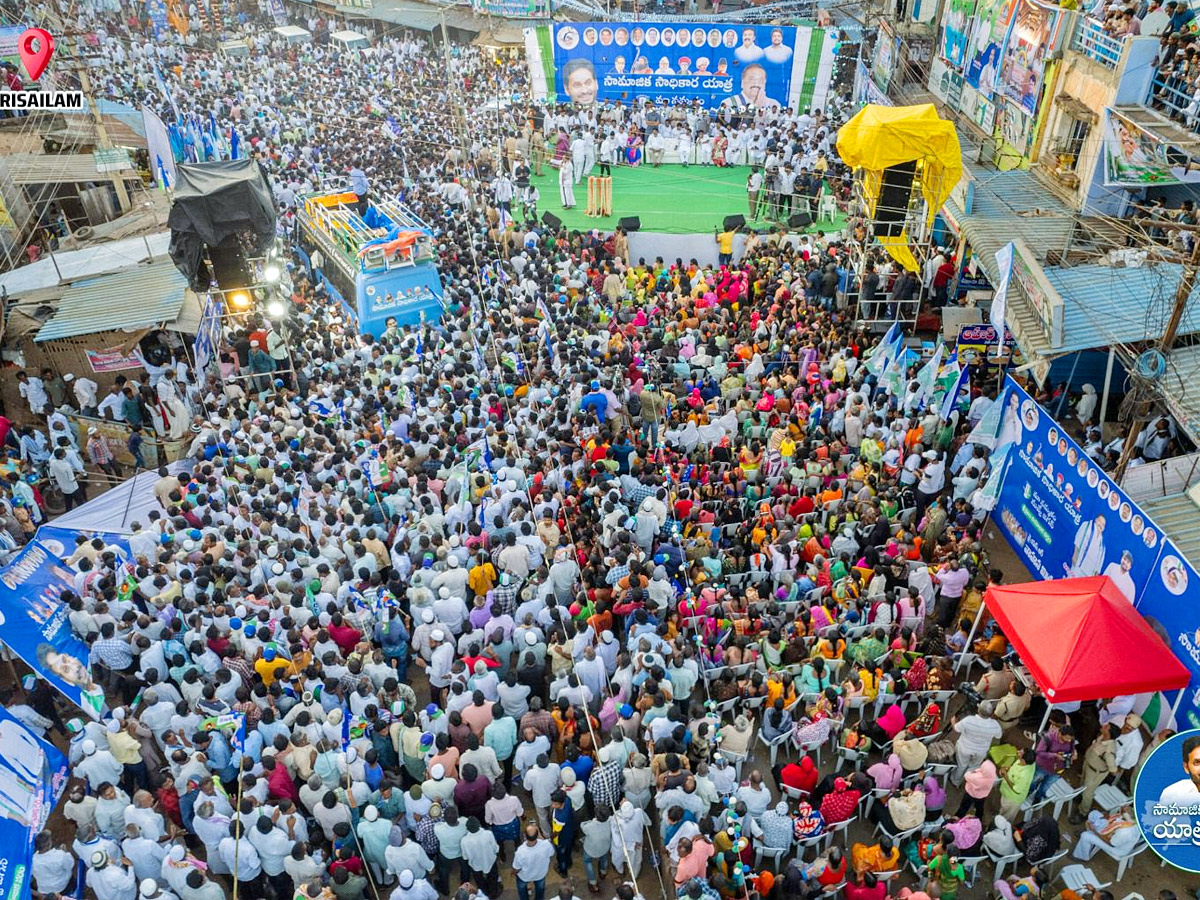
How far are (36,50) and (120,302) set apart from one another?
6413 millimetres

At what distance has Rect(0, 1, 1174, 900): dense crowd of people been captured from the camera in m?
7.24

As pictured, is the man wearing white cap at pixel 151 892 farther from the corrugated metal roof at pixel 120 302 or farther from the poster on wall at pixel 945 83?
the poster on wall at pixel 945 83

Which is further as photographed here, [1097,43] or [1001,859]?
[1097,43]

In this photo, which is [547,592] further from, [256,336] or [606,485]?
[256,336]

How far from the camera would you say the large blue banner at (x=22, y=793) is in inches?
267

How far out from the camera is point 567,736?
7.98m

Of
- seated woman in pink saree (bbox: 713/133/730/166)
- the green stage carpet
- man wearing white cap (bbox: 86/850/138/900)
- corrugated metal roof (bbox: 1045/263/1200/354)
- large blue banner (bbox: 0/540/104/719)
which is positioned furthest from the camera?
seated woman in pink saree (bbox: 713/133/730/166)

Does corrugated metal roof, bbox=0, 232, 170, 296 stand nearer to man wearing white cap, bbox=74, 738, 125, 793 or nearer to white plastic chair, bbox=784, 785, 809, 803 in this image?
man wearing white cap, bbox=74, 738, 125, 793

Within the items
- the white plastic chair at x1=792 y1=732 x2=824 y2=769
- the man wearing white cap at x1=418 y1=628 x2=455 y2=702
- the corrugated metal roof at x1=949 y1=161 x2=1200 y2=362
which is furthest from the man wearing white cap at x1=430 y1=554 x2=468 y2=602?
the corrugated metal roof at x1=949 y1=161 x2=1200 y2=362

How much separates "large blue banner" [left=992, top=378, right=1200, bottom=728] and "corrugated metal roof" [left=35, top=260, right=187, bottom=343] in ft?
37.4

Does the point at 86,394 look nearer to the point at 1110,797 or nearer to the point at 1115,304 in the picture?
the point at 1110,797

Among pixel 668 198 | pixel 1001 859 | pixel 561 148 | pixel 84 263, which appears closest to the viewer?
pixel 1001 859

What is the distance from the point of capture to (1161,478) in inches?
377

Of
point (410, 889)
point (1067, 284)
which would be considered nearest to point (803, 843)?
point (410, 889)
